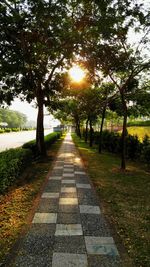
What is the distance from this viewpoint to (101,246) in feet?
16.0

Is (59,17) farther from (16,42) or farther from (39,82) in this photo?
(39,82)

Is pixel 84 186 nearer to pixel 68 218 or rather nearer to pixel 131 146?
pixel 68 218

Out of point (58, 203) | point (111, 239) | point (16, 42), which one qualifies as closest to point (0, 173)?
point (58, 203)

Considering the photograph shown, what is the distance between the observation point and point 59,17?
1083 cm

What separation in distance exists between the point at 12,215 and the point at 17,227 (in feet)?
2.63

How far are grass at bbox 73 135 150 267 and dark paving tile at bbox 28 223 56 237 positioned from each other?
1323 mm

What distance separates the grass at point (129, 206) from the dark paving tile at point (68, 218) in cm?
76

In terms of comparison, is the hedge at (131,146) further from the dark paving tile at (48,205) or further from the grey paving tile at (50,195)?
the dark paving tile at (48,205)

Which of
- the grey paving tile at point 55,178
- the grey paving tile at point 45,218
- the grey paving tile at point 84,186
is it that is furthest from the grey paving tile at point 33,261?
the grey paving tile at point 55,178

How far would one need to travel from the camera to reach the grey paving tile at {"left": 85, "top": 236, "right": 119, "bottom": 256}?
15.2ft

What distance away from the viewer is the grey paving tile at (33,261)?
4.15m

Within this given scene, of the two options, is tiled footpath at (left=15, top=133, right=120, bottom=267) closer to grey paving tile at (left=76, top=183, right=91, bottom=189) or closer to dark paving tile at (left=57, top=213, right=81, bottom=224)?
dark paving tile at (left=57, top=213, right=81, bottom=224)

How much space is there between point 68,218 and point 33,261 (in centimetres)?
207

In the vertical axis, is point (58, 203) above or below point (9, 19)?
below
